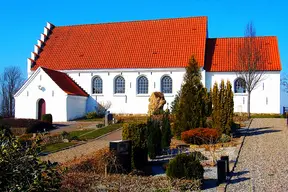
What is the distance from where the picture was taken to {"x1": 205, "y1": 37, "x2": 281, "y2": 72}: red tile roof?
31.7m

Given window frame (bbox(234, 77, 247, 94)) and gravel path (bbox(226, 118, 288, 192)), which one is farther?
window frame (bbox(234, 77, 247, 94))

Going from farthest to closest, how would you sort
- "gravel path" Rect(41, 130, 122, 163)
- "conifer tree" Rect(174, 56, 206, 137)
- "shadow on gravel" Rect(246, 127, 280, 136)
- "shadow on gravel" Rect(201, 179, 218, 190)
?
1. "shadow on gravel" Rect(246, 127, 280, 136)
2. "conifer tree" Rect(174, 56, 206, 137)
3. "gravel path" Rect(41, 130, 122, 163)
4. "shadow on gravel" Rect(201, 179, 218, 190)

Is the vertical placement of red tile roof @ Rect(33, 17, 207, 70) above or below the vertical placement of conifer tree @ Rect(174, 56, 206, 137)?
above

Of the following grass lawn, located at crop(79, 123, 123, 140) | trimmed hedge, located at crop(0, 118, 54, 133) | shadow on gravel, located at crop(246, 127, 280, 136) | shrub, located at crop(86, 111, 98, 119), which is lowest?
grass lawn, located at crop(79, 123, 123, 140)

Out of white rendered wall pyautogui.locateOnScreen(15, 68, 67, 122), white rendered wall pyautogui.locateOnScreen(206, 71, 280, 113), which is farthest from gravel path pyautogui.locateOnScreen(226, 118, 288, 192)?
white rendered wall pyautogui.locateOnScreen(15, 68, 67, 122)

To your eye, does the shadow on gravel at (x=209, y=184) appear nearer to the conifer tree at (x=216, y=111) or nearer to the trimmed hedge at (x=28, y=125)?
the conifer tree at (x=216, y=111)

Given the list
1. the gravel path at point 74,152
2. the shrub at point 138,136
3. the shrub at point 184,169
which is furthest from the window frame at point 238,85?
the shrub at point 184,169

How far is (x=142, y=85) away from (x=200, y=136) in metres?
17.5

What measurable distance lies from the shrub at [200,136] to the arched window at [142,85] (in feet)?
55.2

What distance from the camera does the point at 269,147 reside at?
14867 mm

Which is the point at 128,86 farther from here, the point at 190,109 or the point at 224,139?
the point at 224,139

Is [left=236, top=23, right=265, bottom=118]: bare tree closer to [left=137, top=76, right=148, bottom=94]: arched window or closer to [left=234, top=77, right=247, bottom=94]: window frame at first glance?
[left=234, top=77, right=247, bottom=94]: window frame

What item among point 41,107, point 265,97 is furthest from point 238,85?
point 41,107

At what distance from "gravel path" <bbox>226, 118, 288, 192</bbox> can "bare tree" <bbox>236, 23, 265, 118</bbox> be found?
11.2 meters
